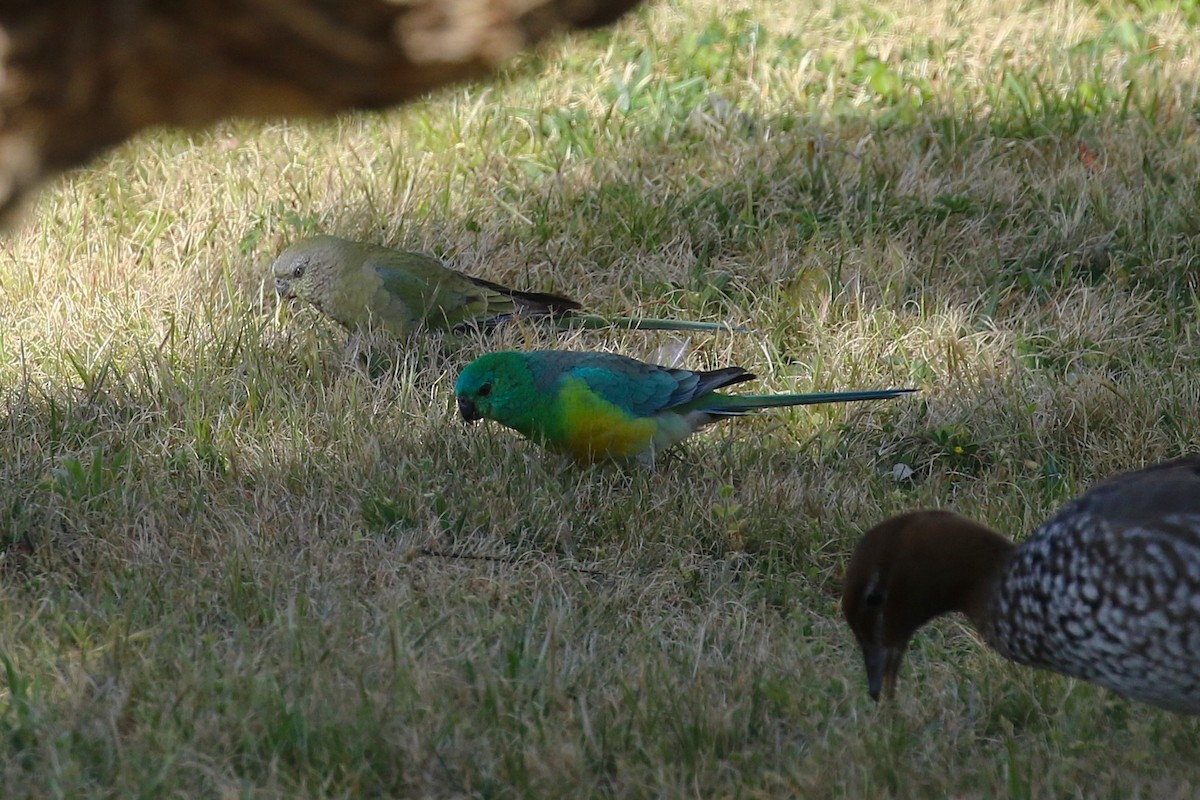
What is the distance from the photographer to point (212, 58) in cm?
211

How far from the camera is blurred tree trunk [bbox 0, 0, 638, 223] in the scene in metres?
2.05

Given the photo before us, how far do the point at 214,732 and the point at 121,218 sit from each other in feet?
12.3

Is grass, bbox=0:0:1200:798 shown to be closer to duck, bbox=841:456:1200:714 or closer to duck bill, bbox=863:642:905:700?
duck bill, bbox=863:642:905:700

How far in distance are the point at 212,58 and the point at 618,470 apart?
9.68ft

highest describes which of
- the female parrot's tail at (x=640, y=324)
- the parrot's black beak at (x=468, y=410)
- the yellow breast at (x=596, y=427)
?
the parrot's black beak at (x=468, y=410)

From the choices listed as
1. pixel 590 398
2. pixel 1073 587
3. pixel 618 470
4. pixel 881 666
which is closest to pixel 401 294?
pixel 590 398

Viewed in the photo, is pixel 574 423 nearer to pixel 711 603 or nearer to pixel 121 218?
pixel 711 603

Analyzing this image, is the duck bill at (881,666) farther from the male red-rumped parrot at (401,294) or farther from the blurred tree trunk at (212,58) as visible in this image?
the male red-rumped parrot at (401,294)

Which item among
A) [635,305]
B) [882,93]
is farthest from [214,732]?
[882,93]

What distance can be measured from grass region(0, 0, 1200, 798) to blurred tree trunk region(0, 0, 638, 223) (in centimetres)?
14

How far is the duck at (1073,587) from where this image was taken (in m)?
2.97

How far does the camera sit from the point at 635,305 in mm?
5914

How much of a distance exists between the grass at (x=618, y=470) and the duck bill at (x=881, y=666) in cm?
8

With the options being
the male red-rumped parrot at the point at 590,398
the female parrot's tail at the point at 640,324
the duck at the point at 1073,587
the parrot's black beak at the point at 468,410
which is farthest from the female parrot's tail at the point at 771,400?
the duck at the point at 1073,587
